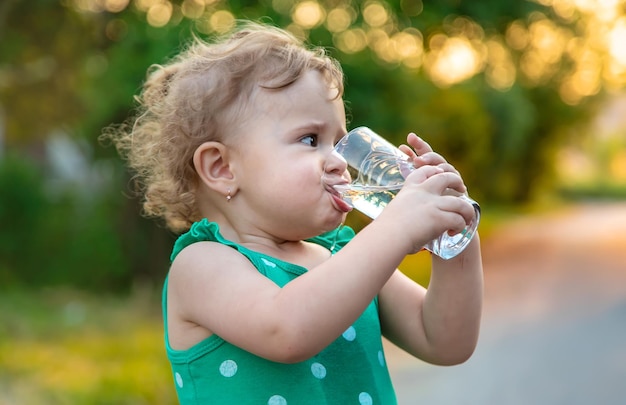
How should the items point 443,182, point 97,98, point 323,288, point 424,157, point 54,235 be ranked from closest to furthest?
point 323,288
point 443,182
point 424,157
point 97,98
point 54,235

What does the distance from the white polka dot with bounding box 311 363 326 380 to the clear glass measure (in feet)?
1.05

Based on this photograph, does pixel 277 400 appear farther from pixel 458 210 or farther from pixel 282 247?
pixel 458 210

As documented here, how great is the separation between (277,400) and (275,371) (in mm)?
55

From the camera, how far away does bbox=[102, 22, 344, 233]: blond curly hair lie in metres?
1.83

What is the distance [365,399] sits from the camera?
176 cm

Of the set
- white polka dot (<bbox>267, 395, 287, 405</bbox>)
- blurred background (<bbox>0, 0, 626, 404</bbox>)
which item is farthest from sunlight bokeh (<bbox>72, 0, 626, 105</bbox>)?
white polka dot (<bbox>267, 395, 287, 405</bbox>)

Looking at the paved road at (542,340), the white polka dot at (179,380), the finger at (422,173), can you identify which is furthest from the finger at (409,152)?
the paved road at (542,340)

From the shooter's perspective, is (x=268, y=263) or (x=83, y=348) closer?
(x=268, y=263)

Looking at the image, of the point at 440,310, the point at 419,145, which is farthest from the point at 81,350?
the point at 419,145

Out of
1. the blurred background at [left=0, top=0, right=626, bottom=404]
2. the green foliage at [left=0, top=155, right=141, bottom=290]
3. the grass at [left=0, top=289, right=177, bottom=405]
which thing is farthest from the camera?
the green foliage at [left=0, top=155, right=141, bottom=290]

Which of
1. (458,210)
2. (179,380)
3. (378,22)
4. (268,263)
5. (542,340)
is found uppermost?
(458,210)

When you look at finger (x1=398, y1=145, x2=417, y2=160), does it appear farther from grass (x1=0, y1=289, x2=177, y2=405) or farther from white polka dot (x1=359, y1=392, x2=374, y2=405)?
grass (x1=0, y1=289, x2=177, y2=405)

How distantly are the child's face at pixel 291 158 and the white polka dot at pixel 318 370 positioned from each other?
272 mm

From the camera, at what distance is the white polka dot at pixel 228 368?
1.67 m
